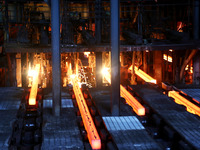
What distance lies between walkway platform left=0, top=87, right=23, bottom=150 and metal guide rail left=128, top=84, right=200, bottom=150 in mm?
3646

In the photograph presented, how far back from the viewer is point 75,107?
949 centimetres

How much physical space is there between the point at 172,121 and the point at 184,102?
6.40 feet

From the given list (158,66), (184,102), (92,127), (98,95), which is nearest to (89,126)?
(92,127)

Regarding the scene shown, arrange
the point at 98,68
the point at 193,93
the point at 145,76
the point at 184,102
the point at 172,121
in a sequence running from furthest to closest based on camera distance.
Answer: the point at 98,68, the point at 145,76, the point at 193,93, the point at 184,102, the point at 172,121

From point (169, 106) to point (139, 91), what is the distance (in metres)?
1.80

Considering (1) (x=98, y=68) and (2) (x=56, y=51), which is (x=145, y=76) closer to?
(1) (x=98, y=68)

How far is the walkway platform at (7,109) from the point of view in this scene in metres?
6.96

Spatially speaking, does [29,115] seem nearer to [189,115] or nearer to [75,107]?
[75,107]

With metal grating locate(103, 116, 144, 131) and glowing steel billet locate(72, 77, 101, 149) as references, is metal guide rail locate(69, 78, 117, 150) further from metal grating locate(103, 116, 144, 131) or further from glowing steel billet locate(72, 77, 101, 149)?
A: metal grating locate(103, 116, 144, 131)

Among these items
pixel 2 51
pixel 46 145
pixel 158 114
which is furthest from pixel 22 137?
pixel 2 51

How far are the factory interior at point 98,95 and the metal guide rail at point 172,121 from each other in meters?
0.02

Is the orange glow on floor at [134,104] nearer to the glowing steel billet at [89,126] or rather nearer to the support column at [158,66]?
the glowing steel billet at [89,126]

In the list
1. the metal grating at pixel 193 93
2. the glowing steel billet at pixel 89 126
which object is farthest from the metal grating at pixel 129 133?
the metal grating at pixel 193 93

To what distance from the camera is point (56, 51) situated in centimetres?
857
